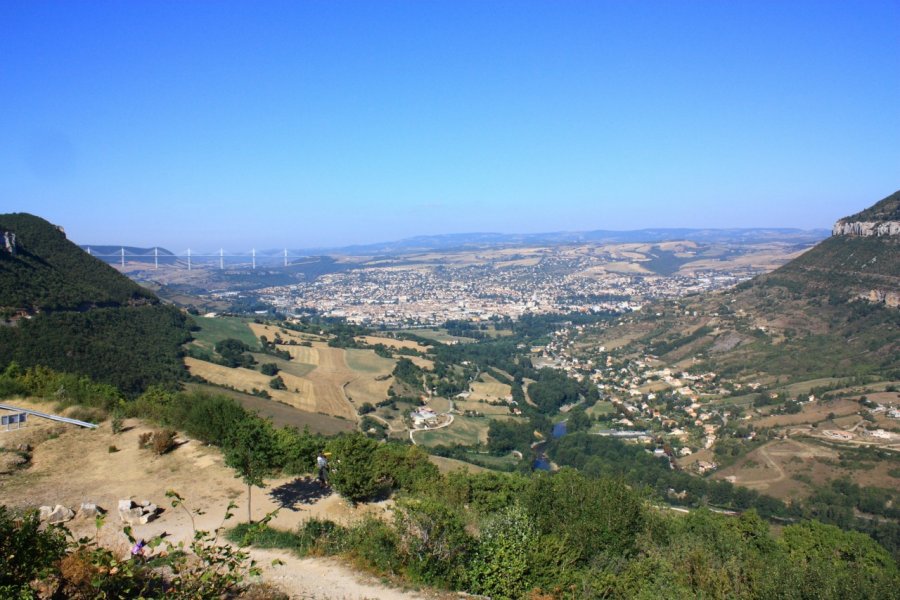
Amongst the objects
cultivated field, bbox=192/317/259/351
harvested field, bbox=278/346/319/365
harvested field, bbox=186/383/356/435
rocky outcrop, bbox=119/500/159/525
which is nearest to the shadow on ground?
rocky outcrop, bbox=119/500/159/525

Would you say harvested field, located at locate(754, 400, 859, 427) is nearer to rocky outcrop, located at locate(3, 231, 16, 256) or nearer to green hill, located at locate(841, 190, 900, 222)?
green hill, located at locate(841, 190, 900, 222)

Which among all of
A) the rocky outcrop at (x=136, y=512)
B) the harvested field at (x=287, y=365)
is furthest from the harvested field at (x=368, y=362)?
the rocky outcrop at (x=136, y=512)

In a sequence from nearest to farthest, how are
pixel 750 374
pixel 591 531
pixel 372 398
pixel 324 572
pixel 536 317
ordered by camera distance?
1. pixel 324 572
2. pixel 591 531
3. pixel 372 398
4. pixel 750 374
5. pixel 536 317

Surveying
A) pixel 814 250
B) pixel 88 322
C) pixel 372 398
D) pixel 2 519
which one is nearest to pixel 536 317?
pixel 814 250

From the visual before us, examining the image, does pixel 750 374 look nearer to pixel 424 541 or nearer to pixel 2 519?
pixel 424 541

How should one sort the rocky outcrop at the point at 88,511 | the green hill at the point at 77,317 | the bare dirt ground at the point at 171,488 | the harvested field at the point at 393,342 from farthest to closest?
the harvested field at the point at 393,342 < the green hill at the point at 77,317 < the rocky outcrop at the point at 88,511 < the bare dirt ground at the point at 171,488

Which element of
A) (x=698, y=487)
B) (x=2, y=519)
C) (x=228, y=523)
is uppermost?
(x=2, y=519)

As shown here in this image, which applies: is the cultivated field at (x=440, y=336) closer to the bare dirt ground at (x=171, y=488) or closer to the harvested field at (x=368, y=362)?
the harvested field at (x=368, y=362)
